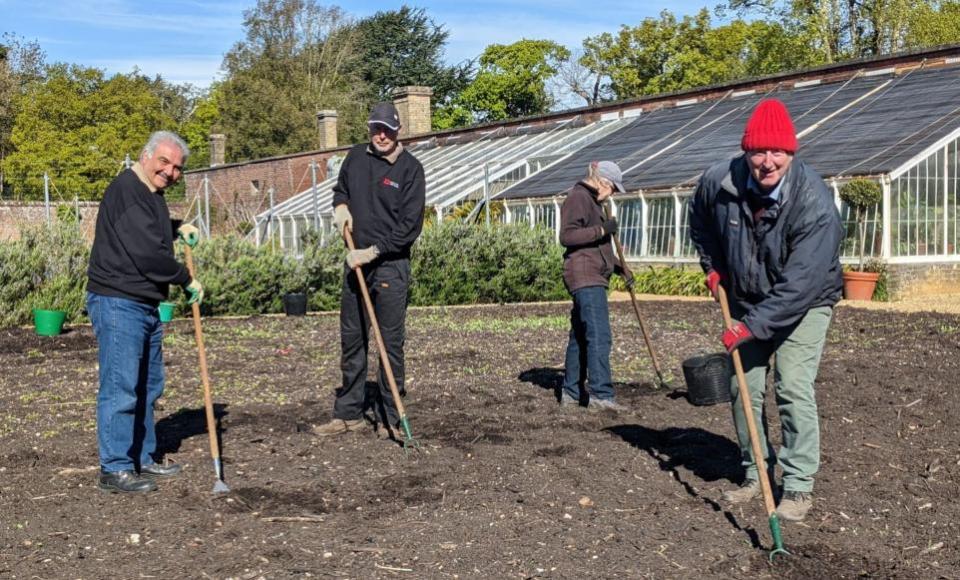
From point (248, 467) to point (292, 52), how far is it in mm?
58263

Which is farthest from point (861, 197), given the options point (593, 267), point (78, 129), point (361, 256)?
point (78, 129)

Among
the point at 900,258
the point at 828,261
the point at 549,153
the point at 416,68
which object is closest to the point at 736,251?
the point at 828,261

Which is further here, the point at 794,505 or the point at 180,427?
the point at 180,427

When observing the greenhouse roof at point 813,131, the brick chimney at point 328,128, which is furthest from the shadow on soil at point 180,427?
the brick chimney at point 328,128

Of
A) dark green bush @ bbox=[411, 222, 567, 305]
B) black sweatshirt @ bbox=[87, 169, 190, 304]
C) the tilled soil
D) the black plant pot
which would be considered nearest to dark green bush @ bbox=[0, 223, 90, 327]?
the black plant pot

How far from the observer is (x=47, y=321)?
46.3 ft

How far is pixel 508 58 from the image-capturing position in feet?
207

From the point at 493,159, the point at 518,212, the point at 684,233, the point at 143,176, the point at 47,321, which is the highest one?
the point at 493,159

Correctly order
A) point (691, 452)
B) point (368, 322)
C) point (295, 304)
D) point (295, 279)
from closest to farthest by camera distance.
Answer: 1. point (691, 452)
2. point (368, 322)
3. point (295, 304)
4. point (295, 279)

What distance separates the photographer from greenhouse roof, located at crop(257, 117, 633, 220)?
93.8ft

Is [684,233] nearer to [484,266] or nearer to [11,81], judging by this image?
[484,266]

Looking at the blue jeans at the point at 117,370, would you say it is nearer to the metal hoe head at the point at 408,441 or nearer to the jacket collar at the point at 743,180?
the metal hoe head at the point at 408,441

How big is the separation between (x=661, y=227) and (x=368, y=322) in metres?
16.5

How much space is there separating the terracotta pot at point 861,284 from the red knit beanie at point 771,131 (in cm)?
1432
